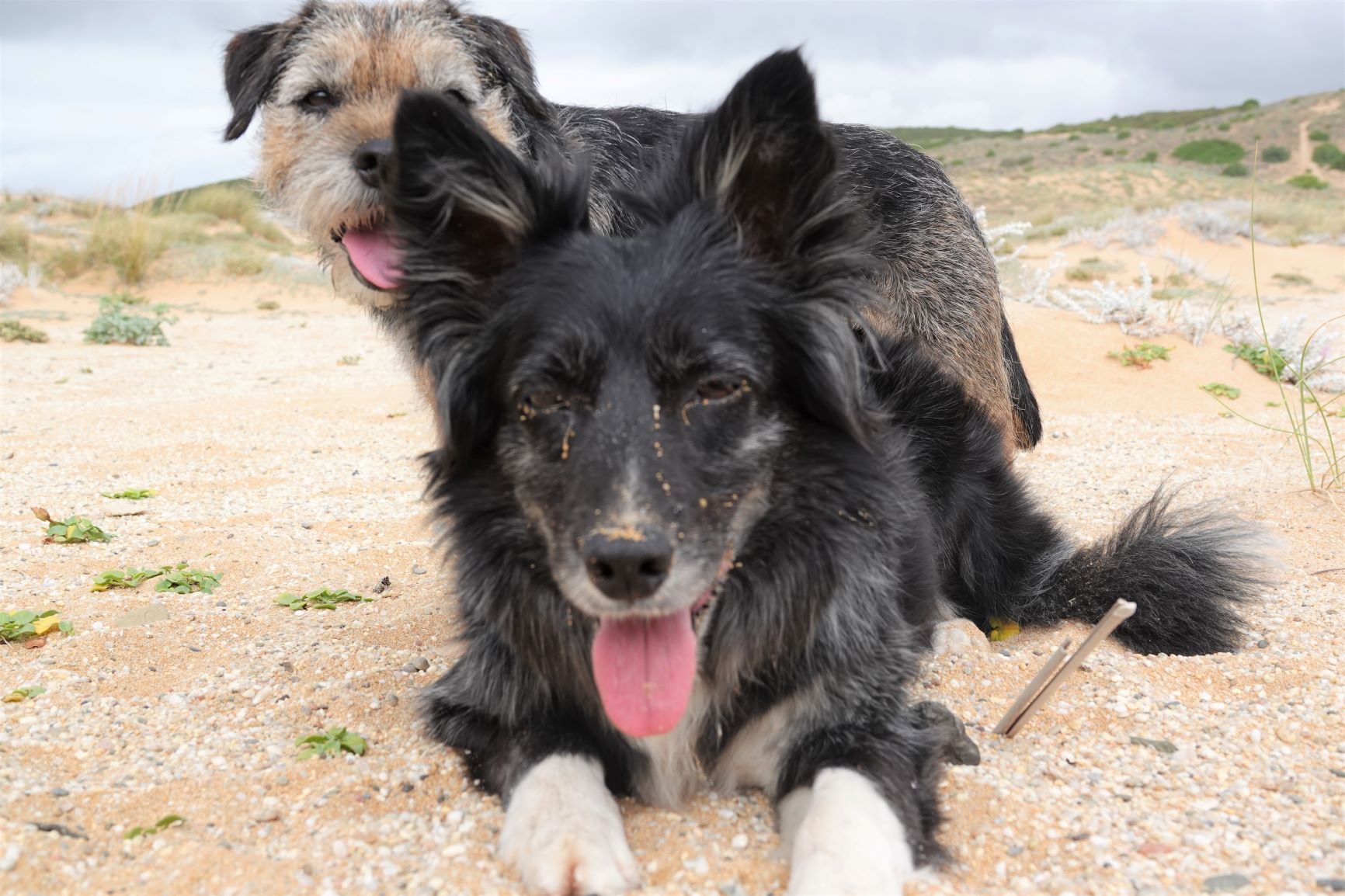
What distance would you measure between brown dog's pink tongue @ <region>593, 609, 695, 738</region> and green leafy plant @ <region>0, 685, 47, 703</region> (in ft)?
7.04

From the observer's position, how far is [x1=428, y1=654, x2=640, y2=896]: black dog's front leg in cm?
254

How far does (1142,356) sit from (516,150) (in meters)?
7.31

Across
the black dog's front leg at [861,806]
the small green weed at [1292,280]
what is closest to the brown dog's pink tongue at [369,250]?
the black dog's front leg at [861,806]

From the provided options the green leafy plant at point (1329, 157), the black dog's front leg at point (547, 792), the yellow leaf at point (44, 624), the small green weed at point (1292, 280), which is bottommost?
the yellow leaf at point (44, 624)

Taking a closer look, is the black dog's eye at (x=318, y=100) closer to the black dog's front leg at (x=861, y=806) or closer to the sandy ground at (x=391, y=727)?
the sandy ground at (x=391, y=727)

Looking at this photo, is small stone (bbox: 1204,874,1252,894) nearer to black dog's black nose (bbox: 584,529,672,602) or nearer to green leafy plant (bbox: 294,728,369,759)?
black dog's black nose (bbox: 584,529,672,602)

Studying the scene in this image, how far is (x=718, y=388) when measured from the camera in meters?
2.86

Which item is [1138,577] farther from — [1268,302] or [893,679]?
[1268,302]

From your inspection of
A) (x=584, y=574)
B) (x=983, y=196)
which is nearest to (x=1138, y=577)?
(x=584, y=574)

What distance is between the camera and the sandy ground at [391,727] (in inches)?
103

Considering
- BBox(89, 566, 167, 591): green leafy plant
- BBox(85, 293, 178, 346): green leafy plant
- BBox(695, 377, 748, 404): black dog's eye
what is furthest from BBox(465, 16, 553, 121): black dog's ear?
BBox(85, 293, 178, 346): green leafy plant

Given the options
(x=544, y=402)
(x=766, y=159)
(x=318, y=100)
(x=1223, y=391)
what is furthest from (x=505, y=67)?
(x=1223, y=391)

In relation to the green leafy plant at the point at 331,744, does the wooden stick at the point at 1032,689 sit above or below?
above

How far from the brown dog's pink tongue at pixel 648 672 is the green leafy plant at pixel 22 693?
7.04 ft
